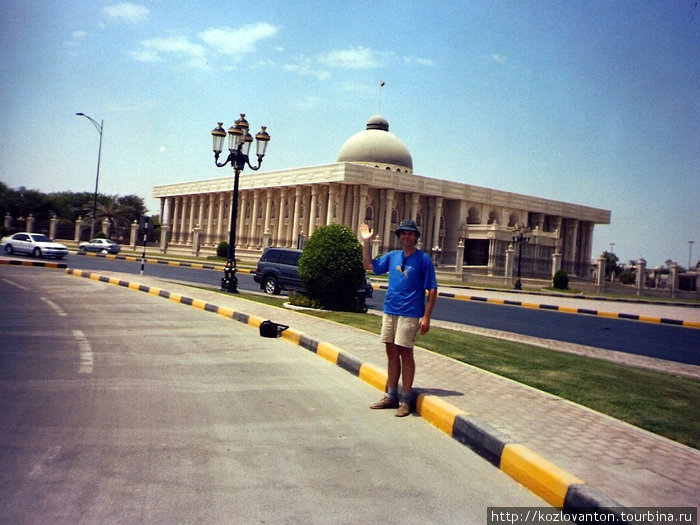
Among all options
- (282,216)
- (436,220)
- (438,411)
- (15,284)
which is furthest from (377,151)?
(438,411)

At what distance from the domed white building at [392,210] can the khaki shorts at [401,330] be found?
162 feet

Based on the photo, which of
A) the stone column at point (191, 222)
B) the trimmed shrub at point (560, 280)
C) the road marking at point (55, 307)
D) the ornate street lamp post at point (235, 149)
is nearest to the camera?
the road marking at point (55, 307)

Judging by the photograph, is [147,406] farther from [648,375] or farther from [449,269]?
[449,269]

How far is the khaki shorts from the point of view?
6.35 meters

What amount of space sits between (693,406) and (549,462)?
3602 mm

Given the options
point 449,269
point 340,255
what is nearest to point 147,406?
point 340,255

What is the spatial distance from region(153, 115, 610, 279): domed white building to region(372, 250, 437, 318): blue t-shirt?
49446 millimetres

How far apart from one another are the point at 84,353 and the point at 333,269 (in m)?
7.68

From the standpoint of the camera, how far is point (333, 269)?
15.6 m

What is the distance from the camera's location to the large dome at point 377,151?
73500mm

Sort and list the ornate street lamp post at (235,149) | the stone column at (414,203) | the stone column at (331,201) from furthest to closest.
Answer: the stone column at (414,203) → the stone column at (331,201) → the ornate street lamp post at (235,149)

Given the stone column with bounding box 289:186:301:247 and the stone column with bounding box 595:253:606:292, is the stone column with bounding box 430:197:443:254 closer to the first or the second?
the stone column with bounding box 289:186:301:247

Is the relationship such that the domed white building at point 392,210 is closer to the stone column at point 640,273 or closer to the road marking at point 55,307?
the stone column at point 640,273

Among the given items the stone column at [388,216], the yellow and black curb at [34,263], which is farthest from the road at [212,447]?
the stone column at [388,216]
